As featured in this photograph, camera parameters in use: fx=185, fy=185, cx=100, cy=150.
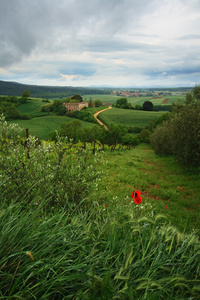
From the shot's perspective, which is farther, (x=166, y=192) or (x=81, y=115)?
(x=81, y=115)

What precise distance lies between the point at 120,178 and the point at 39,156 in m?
8.71

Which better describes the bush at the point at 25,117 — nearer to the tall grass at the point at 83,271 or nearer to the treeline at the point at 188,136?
the treeline at the point at 188,136

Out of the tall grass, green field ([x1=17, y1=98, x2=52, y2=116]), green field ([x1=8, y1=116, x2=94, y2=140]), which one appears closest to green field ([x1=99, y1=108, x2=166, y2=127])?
green field ([x1=8, y1=116, x2=94, y2=140])

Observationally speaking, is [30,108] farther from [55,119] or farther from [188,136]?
[188,136]

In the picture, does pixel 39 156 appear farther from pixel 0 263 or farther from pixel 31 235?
pixel 0 263

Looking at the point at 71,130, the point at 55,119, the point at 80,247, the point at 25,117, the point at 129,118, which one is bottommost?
the point at 71,130

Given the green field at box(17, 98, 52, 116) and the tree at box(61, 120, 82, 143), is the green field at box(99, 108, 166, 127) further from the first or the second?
the green field at box(17, 98, 52, 116)

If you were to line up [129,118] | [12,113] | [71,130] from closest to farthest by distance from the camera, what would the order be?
[71,130] < [12,113] < [129,118]

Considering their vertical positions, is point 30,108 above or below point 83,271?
above

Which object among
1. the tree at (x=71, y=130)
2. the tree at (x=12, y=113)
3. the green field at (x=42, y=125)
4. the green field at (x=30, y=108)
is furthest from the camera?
the green field at (x=30, y=108)

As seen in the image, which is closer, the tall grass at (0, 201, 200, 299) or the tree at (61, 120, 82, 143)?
the tall grass at (0, 201, 200, 299)

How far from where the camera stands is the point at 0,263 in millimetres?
1806

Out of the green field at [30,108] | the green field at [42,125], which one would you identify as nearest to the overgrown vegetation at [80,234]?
the green field at [42,125]

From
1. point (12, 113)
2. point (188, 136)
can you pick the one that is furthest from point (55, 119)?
point (188, 136)
